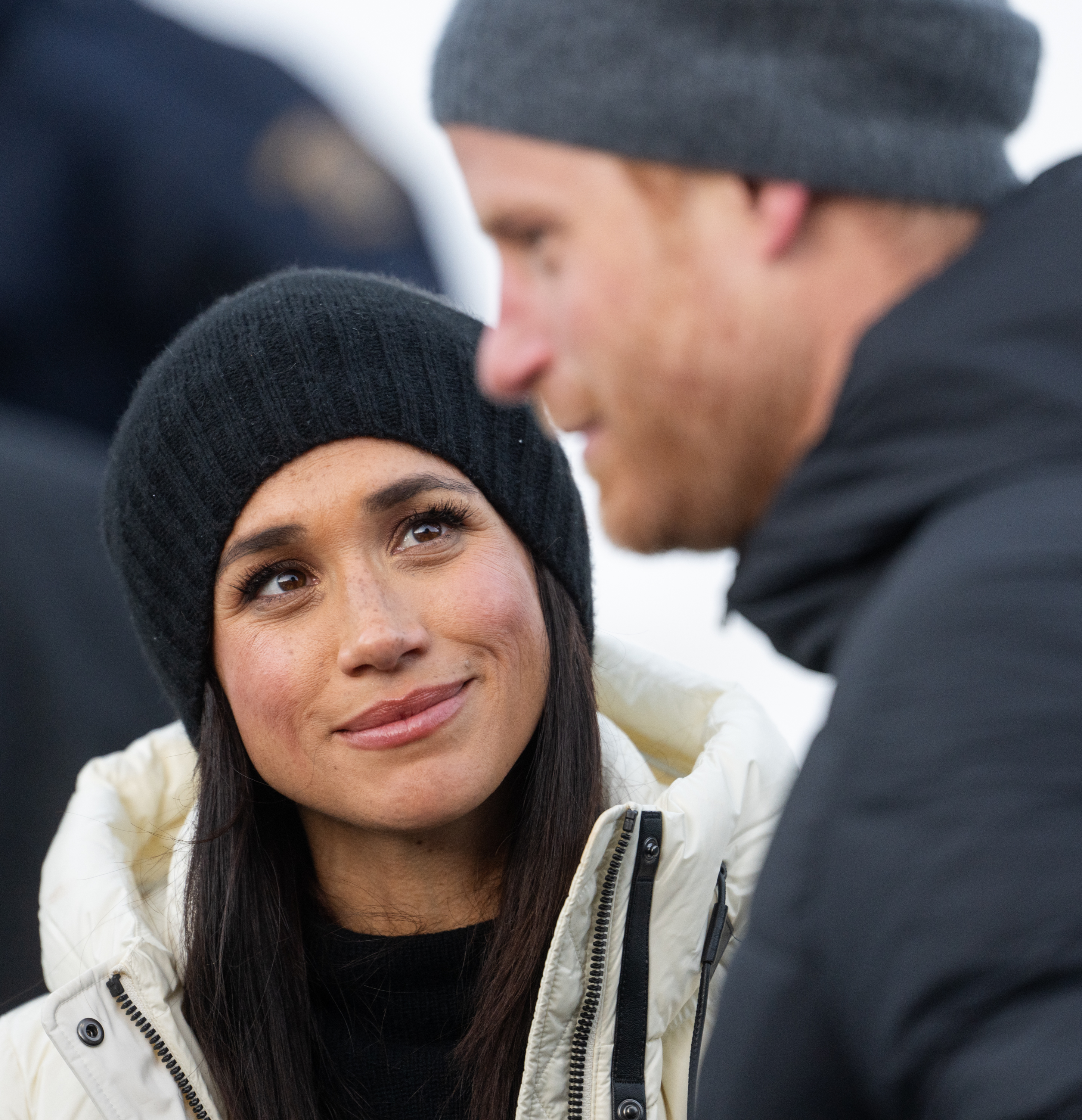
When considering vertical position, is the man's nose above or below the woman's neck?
above

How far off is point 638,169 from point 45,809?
82.2 inches

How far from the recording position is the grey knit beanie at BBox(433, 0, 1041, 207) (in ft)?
4.00

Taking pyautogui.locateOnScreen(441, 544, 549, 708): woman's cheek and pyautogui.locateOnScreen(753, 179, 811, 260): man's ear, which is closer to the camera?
pyautogui.locateOnScreen(753, 179, 811, 260): man's ear

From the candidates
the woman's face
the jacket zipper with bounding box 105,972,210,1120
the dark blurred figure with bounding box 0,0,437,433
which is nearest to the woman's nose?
the woman's face

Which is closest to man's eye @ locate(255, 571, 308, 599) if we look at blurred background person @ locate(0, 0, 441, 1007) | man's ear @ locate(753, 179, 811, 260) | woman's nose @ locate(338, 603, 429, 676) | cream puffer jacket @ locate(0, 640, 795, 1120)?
woman's nose @ locate(338, 603, 429, 676)

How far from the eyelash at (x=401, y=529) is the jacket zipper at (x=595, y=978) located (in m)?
0.55

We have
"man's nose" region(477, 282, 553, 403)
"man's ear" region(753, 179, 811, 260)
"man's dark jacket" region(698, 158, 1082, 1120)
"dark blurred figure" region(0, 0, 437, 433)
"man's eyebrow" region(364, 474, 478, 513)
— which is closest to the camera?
"man's dark jacket" region(698, 158, 1082, 1120)

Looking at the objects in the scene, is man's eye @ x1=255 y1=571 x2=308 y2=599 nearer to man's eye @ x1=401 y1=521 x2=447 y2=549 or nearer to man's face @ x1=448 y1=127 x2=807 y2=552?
man's eye @ x1=401 y1=521 x2=447 y2=549

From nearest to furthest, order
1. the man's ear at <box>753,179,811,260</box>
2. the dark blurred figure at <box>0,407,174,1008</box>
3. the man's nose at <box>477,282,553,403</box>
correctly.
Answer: the man's ear at <box>753,179,811,260</box> < the man's nose at <box>477,282,553,403</box> < the dark blurred figure at <box>0,407,174,1008</box>

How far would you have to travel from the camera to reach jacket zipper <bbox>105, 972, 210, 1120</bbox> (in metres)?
2.07

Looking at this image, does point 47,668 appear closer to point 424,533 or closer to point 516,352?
point 424,533

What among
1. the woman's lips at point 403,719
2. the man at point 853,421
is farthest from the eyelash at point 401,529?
the man at point 853,421

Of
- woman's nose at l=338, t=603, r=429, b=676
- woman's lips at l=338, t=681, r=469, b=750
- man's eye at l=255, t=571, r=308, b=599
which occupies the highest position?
man's eye at l=255, t=571, r=308, b=599

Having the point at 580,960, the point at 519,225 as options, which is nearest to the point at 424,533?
the point at 580,960
